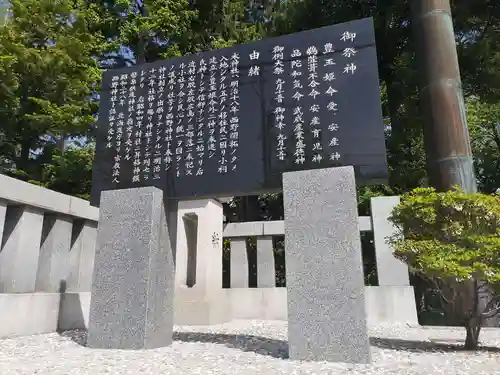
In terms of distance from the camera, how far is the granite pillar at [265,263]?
9344 millimetres

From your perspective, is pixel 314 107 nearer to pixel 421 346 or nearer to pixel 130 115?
pixel 130 115

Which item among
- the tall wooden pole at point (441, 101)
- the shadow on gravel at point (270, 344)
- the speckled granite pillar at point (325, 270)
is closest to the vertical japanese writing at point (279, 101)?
the speckled granite pillar at point (325, 270)

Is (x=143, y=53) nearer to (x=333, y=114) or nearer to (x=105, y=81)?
(x=105, y=81)

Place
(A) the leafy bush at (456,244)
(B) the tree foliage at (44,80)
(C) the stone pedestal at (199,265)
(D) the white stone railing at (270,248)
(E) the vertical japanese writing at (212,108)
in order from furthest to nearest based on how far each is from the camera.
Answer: (B) the tree foliage at (44,80) → (D) the white stone railing at (270,248) → (C) the stone pedestal at (199,265) → (E) the vertical japanese writing at (212,108) → (A) the leafy bush at (456,244)

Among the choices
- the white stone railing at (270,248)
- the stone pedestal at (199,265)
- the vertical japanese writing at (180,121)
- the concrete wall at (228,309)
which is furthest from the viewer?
the white stone railing at (270,248)

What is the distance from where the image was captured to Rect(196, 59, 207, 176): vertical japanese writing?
495 cm

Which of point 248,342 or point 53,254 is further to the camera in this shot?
point 53,254

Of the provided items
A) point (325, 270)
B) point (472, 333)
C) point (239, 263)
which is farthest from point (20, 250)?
point (472, 333)

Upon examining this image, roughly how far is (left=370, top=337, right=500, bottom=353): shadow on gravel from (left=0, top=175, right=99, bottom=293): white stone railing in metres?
4.74

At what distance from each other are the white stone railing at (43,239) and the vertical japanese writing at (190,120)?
242 centimetres

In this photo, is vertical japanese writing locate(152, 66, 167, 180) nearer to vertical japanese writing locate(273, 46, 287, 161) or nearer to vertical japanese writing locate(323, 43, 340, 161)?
vertical japanese writing locate(273, 46, 287, 161)

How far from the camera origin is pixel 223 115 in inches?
197

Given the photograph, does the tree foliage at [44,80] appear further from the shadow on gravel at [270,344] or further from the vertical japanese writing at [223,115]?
the shadow on gravel at [270,344]

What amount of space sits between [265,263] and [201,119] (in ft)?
17.0
